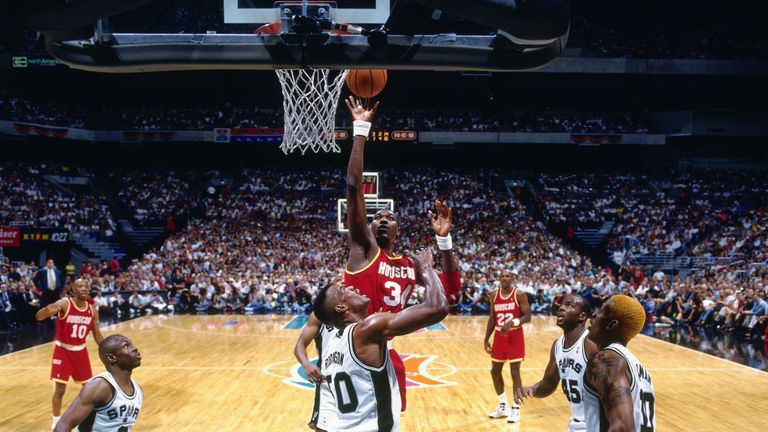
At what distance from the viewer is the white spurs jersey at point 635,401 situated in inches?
117

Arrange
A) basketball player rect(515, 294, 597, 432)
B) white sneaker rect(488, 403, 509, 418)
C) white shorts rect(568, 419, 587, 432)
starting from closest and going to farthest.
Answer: basketball player rect(515, 294, 597, 432), white shorts rect(568, 419, 587, 432), white sneaker rect(488, 403, 509, 418)

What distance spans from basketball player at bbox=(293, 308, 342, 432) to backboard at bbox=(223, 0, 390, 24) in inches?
67.7

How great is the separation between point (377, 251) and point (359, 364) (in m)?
1.14

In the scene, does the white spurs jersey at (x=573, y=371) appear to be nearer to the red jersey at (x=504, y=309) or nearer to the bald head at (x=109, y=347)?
the bald head at (x=109, y=347)

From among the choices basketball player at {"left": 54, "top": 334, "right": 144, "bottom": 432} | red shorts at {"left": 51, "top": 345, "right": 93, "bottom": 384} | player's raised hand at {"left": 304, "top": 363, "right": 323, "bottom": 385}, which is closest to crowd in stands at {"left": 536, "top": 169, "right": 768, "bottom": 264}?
red shorts at {"left": 51, "top": 345, "right": 93, "bottom": 384}

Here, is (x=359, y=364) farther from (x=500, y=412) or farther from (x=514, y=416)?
(x=500, y=412)

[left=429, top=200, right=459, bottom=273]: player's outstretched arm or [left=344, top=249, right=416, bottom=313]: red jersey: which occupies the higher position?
[left=429, top=200, right=459, bottom=273]: player's outstretched arm

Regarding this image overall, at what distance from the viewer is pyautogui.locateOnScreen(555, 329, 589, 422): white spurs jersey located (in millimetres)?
4406

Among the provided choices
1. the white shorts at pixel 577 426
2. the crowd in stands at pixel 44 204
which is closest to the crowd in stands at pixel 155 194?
the crowd in stands at pixel 44 204

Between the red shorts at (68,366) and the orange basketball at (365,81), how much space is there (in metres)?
4.94

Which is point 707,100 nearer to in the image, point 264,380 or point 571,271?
point 571,271

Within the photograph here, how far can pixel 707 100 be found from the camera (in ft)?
99.0

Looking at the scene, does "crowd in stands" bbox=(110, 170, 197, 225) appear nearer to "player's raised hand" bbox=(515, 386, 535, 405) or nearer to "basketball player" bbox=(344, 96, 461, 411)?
"basketball player" bbox=(344, 96, 461, 411)

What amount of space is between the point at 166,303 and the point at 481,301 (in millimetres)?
10153
